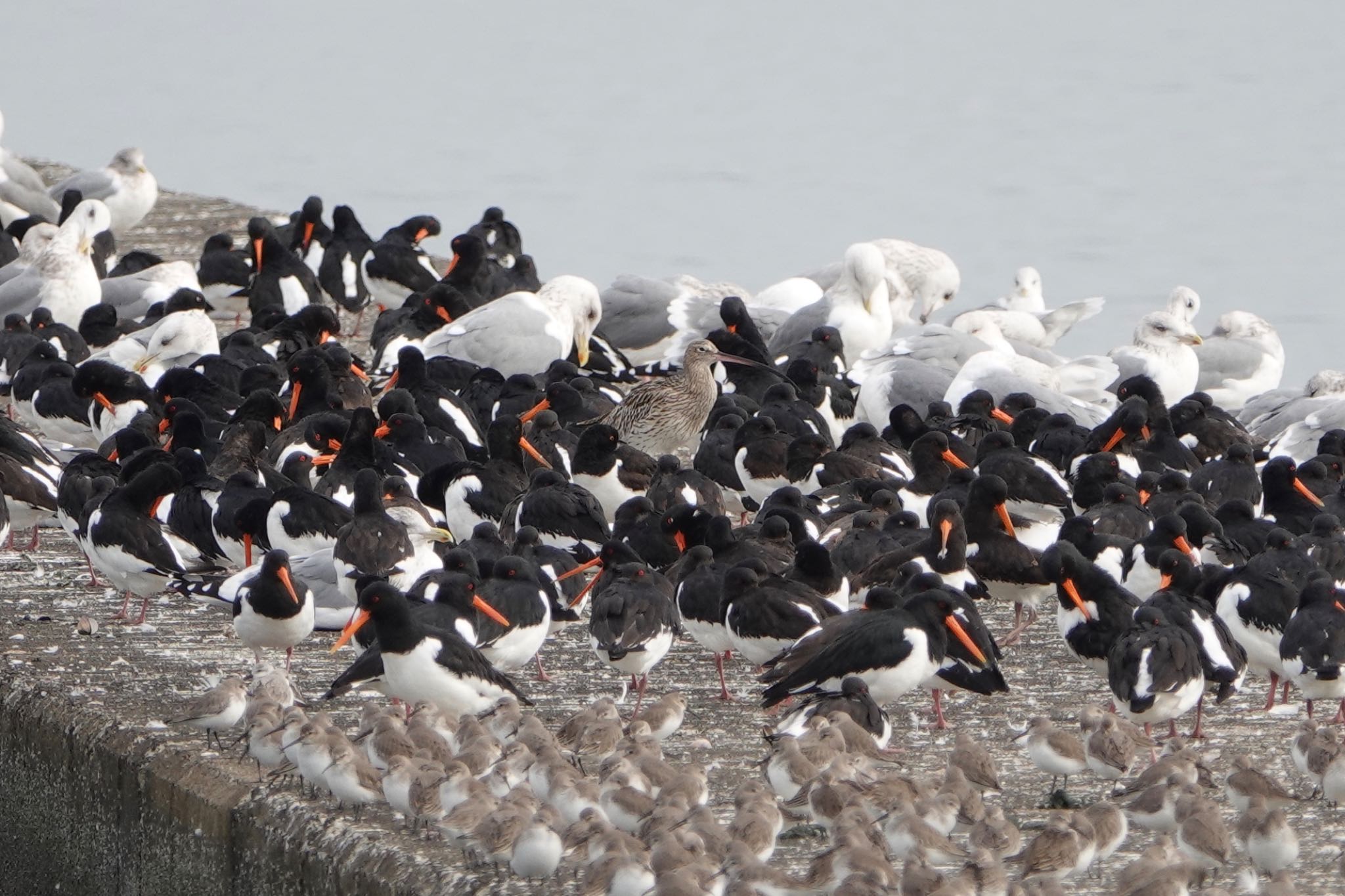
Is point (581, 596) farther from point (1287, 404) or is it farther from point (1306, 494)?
point (1287, 404)

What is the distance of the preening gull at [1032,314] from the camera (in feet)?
50.5

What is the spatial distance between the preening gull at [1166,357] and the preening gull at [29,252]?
7.74 m

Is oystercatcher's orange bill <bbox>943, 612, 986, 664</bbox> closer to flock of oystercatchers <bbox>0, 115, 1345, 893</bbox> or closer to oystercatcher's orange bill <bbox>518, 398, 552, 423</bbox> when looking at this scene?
flock of oystercatchers <bbox>0, 115, 1345, 893</bbox>

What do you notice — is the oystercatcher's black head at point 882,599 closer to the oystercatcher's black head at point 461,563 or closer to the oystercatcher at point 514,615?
the oystercatcher at point 514,615

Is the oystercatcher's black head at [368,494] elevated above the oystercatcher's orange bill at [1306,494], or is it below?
above

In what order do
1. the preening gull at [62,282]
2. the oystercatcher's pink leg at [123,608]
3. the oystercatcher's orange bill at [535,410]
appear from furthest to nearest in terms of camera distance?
the preening gull at [62,282], the oystercatcher's orange bill at [535,410], the oystercatcher's pink leg at [123,608]

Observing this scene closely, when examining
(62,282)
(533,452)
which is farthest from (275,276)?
(533,452)

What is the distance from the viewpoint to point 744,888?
455cm

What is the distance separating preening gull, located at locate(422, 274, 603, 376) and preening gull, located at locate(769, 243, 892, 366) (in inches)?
59.7

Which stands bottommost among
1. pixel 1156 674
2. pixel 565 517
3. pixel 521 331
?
pixel 521 331

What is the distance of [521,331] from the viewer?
511 inches

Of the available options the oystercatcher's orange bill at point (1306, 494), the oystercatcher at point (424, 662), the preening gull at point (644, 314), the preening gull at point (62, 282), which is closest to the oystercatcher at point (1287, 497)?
the oystercatcher's orange bill at point (1306, 494)

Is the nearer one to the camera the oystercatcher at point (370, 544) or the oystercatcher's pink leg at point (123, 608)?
the oystercatcher at point (370, 544)

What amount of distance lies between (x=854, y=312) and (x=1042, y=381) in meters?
2.06
